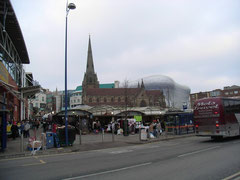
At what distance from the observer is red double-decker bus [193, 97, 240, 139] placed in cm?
1623

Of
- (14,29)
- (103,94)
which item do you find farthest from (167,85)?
(14,29)

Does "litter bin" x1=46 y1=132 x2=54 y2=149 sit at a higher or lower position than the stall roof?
lower

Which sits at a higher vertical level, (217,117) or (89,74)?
(89,74)

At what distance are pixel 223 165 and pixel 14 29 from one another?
2458cm

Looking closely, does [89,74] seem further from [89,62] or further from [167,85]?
[167,85]

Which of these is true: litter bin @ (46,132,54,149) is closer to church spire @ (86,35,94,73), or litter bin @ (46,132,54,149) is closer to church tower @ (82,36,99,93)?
church tower @ (82,36,99,93)

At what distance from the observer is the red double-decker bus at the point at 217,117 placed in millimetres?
16234

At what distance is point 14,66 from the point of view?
2959 cm

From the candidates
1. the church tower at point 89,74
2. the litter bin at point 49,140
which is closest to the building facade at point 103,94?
the church tower at point 89,74

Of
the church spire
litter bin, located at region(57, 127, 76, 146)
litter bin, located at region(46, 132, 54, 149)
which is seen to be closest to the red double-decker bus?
litter bin, located at region(57, 127, 76, 146)

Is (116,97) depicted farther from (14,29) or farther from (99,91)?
(14,29)

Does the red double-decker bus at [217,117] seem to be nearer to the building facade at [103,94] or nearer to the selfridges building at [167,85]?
the building facade at [103,94]

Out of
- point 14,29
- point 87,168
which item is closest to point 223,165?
point 87,168

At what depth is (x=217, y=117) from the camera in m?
16.3
